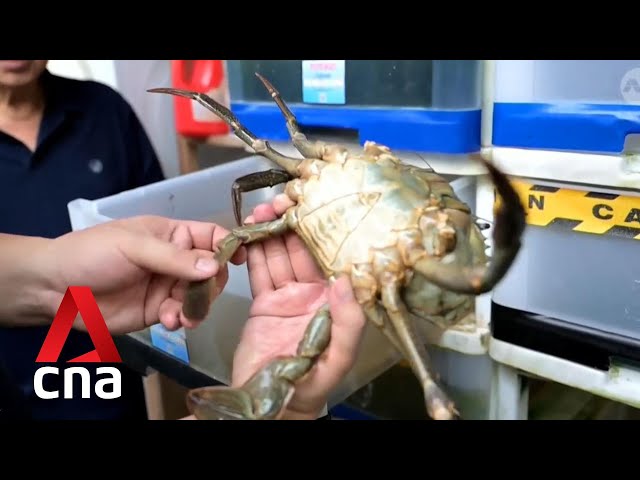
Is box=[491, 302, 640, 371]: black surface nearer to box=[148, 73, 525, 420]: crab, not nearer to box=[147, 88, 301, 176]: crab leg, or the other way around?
box=[148, 73, 525, 420]: crab

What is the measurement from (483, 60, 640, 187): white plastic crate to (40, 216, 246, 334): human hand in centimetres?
33

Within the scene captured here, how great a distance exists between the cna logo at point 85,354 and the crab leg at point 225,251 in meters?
0.14

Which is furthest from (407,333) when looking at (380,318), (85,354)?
(85,354)

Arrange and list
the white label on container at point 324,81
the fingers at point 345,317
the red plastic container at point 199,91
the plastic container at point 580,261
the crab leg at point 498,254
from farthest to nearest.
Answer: the red plastic container at point 199,91 → the white label on container at point 324,81 → the plastic container at point 580,261 → the fingers at point 345,317 → the crab leg at point 498,254

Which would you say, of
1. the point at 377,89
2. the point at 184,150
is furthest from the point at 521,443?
the point at 184,150

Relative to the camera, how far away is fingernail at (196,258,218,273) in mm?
605

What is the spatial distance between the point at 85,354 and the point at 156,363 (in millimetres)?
99

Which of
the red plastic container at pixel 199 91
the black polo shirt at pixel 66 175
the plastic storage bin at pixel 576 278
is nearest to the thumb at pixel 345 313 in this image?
the plastic storage bin at pixel 576 278

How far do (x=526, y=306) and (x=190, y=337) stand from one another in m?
0.40

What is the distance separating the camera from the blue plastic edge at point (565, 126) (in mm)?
620

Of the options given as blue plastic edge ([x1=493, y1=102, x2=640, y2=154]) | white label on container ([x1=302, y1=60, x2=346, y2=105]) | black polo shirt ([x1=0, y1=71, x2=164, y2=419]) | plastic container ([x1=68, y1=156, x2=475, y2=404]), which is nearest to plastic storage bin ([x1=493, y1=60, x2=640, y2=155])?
blue plastic edge ([x1=493, y1=102, x2=640, y2=154])

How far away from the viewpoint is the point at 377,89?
81 cm

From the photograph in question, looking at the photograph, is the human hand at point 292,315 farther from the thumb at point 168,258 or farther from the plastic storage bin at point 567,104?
the plastic storage bin at point 567,104
